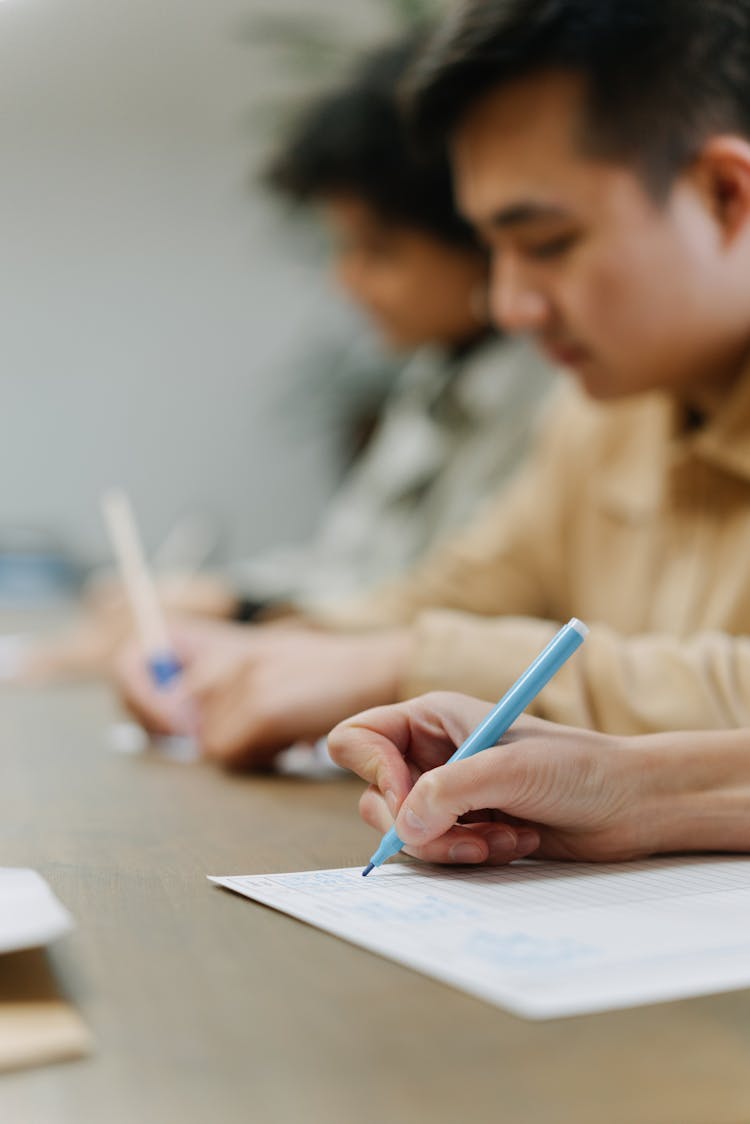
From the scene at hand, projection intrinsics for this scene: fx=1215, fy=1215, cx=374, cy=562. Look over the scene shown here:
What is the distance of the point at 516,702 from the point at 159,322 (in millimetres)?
2229

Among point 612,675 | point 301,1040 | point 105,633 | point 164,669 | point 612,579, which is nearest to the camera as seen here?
point 301,1040

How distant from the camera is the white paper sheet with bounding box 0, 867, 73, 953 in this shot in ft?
0.89

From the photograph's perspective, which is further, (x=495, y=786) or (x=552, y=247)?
(x=552, y=247)

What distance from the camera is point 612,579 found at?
2.84 ft

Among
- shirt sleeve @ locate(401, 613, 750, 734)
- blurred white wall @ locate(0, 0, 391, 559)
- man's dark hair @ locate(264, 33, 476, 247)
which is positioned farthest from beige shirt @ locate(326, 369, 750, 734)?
blurred white wall @ locate(0, 0, 391, 559)

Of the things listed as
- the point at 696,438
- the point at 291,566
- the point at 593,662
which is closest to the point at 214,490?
the point at 291,566

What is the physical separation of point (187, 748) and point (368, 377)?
1.50 m

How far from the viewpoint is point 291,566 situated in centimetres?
171

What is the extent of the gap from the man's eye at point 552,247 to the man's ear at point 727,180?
0.28 feet

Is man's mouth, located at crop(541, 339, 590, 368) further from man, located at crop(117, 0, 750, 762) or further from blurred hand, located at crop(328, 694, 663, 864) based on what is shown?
blurred hand, located at crop(328, 694, 663, 864)

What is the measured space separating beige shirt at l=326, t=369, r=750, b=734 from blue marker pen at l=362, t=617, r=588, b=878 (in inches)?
2.7

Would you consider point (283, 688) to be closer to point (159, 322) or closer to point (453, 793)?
point (453, 793)

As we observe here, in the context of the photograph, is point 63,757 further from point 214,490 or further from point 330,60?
point 214,490

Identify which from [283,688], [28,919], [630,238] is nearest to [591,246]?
[630,238]
